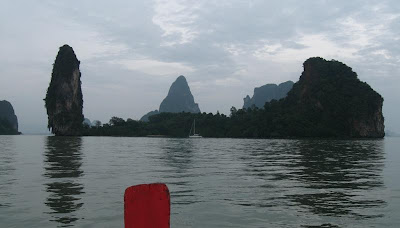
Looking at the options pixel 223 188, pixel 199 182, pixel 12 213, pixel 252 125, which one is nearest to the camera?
pixel 12 213

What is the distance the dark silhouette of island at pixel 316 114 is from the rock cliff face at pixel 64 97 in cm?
1174

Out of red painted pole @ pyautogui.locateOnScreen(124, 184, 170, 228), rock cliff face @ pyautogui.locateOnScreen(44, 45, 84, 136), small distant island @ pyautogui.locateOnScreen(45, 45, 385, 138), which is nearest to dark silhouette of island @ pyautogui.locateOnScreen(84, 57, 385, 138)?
small distant island @ pyautogui.locateOnScreen(45, 45, 385, 138)

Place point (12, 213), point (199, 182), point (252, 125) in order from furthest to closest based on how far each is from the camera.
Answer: point (252, 125), point (199, 182), point (12, 213)

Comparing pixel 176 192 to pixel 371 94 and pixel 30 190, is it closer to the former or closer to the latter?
pixel 30 190

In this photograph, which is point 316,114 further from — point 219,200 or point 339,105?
point 219,200

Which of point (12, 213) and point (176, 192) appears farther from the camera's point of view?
point (176, 192)

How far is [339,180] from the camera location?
55.9 feet

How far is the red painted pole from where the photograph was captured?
3.49 meters

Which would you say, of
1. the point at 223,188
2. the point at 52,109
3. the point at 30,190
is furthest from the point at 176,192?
the point at 52,109

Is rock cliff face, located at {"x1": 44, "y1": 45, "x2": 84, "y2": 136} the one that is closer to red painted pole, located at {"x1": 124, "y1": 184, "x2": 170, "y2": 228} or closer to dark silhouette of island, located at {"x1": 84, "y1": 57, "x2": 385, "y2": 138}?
dark silhouette of island, located at {"x1": 84, "y1": 57, "x2": 385, "y2": 138}

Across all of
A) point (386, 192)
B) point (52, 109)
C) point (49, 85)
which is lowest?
point (386, 192)

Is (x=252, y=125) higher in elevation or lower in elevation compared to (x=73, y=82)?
lower

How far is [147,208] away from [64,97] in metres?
160

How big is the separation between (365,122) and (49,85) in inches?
5050
